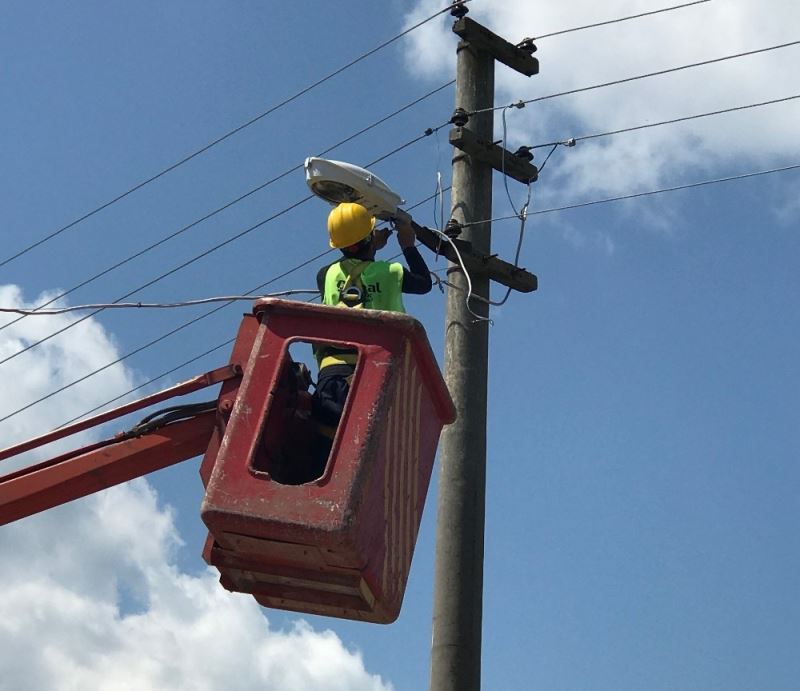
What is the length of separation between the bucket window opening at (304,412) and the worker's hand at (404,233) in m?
1.40

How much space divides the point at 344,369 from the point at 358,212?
1.04 m

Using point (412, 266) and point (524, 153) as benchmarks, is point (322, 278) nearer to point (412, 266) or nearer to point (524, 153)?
point (412, 266)

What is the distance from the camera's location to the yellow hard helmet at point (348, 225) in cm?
684

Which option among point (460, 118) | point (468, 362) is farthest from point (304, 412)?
point (460, 118)

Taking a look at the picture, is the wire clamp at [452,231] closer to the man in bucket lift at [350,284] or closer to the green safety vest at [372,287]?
the man in bucket lift at [350,284]

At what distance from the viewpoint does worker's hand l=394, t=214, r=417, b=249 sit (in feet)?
24.6

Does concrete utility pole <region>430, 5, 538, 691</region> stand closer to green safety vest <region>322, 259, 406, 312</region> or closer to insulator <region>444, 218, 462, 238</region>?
insulator <region>444, 218, 462, 238</region>

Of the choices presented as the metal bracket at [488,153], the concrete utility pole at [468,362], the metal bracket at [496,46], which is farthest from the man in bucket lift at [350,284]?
the metal bracket at [496,46]

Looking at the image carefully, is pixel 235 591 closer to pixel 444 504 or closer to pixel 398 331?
pixel 398 331

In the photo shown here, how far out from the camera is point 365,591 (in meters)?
5.89

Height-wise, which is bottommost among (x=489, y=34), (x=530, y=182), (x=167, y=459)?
(x=167, y=459)

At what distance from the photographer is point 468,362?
8922 millimetres

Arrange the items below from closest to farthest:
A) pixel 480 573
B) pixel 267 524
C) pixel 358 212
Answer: pixel 267 524, pixel 358 212, pixel 480 573

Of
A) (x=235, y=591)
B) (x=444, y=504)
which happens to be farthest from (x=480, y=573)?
(x=235, y=591)
